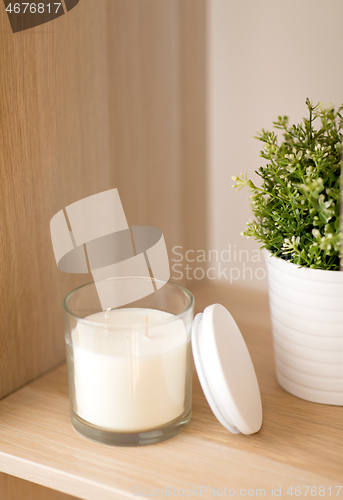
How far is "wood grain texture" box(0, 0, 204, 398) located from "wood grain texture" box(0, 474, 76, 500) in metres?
A: 0.09

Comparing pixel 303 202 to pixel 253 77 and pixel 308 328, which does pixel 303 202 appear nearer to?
pixel 308 328

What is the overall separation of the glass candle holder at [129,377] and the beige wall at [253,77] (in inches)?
14.3

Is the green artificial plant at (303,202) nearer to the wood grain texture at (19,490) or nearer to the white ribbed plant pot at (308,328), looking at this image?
the white ribbed plant pot at (308,328)

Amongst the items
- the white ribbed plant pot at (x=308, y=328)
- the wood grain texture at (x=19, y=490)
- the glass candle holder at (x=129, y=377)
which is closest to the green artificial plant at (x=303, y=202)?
the white ribbed plant pot at (x=308, y=328)

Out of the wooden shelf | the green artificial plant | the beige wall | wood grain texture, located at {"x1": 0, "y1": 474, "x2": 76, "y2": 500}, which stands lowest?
wood grain texture, located at {"x1": 0, "y1": 474, "x2": 76, "y2": 500}

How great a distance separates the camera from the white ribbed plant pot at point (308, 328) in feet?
1.61

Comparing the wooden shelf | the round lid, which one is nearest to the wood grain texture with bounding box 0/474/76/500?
the wooden shelf

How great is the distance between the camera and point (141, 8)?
668 mm

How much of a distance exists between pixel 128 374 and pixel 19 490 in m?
0.23

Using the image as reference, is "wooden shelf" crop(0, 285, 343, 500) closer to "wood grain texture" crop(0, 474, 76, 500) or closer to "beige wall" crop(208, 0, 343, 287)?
"wood grain texture" crop(0, 474, 76, 500)

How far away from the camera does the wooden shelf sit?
1.37 ft

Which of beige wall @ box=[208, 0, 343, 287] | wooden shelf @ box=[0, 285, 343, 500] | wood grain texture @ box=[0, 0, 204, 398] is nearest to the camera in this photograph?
wooden shelf @ box=[0, 285, 343, 500]

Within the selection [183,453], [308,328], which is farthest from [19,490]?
[308,328]

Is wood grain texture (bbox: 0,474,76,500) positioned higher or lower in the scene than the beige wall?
lower
